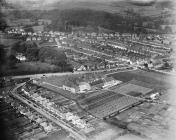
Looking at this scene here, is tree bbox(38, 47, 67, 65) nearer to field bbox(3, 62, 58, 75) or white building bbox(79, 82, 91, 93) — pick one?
field bbox(3, 62, 58, 75)

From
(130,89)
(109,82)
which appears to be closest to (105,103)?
(130,89)

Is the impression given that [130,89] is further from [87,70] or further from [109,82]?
[87,70]

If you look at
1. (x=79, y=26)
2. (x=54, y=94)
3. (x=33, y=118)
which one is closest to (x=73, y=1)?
(x=79, y=26)

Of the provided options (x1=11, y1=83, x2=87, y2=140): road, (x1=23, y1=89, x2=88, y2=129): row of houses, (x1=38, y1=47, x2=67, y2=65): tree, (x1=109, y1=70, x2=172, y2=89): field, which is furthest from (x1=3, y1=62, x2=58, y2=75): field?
(x1=109, y1=70, x2=172, y2=89): field

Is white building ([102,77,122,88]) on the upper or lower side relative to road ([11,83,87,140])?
upper

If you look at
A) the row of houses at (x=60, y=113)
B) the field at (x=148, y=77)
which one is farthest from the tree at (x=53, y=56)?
the row of houses at (x=60, y=113)

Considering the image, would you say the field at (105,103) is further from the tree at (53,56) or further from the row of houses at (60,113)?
the tree at (53,56)

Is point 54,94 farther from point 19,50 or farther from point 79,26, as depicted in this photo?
point 79,26
